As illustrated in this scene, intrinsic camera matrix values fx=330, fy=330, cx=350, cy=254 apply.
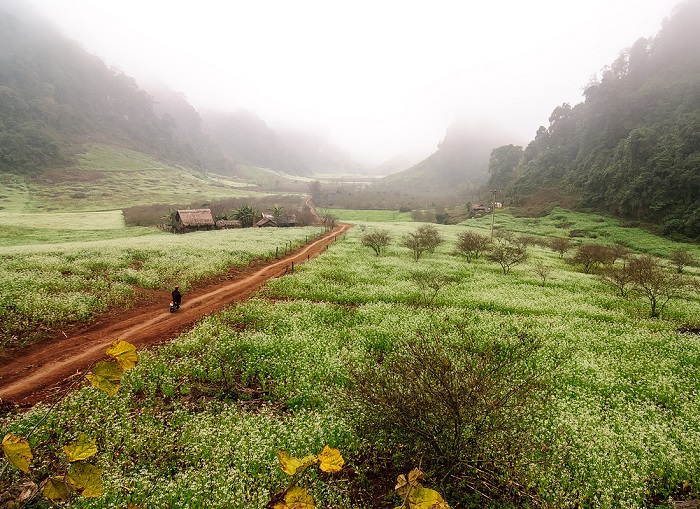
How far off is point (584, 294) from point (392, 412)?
28809 mm

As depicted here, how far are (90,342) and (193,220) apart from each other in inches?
2453

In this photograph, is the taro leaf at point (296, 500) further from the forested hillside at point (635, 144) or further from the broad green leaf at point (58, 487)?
the forested hillside at point (635, 144)

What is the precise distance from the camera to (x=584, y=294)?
30078mm

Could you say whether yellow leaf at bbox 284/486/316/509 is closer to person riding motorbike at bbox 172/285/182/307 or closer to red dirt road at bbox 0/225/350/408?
red dirt road at bbox 0/225/350/408

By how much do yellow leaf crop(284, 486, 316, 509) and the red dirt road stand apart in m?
12.0

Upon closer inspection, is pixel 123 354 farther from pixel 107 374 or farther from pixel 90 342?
pixel 90 342

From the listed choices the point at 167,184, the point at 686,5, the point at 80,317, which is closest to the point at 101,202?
the point at 167,184

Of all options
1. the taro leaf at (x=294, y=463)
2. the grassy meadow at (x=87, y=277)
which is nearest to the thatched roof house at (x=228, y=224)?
the grassy meadow at (x=87, y=277)

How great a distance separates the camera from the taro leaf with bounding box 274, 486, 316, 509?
2.95m

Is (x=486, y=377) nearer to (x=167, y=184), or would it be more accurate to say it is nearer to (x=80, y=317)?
(x=80, y=317)

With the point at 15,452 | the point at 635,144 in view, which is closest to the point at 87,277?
the point at 15,452

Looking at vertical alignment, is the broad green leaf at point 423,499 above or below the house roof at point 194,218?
above

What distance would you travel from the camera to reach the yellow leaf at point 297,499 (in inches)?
116

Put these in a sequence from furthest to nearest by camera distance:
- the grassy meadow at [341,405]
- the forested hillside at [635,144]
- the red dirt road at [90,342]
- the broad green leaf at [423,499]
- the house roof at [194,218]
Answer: the forested hillside at [635,144], the house roof at [194,218], the red dirt road at [90,342], the grassy meadow at [341,405], the broad green leaf at [423,499]
